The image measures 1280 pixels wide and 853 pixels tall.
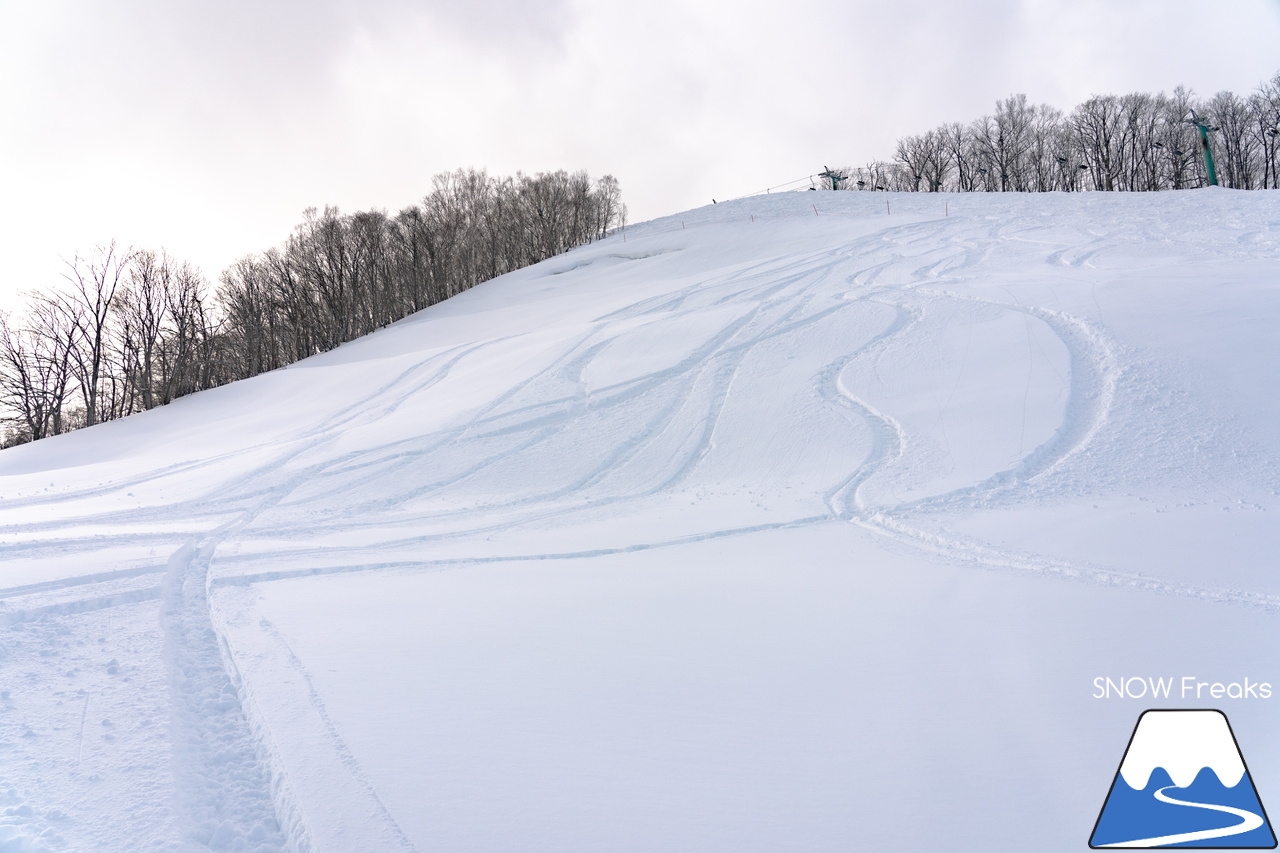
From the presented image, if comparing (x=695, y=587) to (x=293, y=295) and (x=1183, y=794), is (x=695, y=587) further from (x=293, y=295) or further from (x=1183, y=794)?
(x=293, y=295)

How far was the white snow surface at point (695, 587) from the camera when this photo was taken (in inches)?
104

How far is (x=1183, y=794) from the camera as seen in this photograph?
2.57 meters

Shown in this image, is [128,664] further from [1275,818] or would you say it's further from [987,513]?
[987,513]

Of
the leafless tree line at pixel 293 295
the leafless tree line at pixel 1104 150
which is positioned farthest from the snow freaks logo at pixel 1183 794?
the leafless tree line at pixel 1104 150

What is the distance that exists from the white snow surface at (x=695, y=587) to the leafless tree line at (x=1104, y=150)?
38913 millimetres

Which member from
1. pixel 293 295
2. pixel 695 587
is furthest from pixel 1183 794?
pixel 293 295

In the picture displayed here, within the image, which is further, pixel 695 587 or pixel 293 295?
pixel 293 295

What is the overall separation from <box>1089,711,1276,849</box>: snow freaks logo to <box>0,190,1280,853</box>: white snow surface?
0.09m

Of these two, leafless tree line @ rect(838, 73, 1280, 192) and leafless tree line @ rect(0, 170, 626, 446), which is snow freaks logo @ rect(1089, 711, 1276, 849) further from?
leafless tree line @ rect(838, 73, 1280, 192)

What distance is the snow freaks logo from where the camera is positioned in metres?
2.42

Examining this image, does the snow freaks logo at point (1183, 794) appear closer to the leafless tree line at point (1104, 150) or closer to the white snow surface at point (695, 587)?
the white snow surface at point (695, 587)

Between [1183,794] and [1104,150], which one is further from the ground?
[1104,150]

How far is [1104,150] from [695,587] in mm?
54060

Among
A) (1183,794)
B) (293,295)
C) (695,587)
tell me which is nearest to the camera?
(1183,794)
